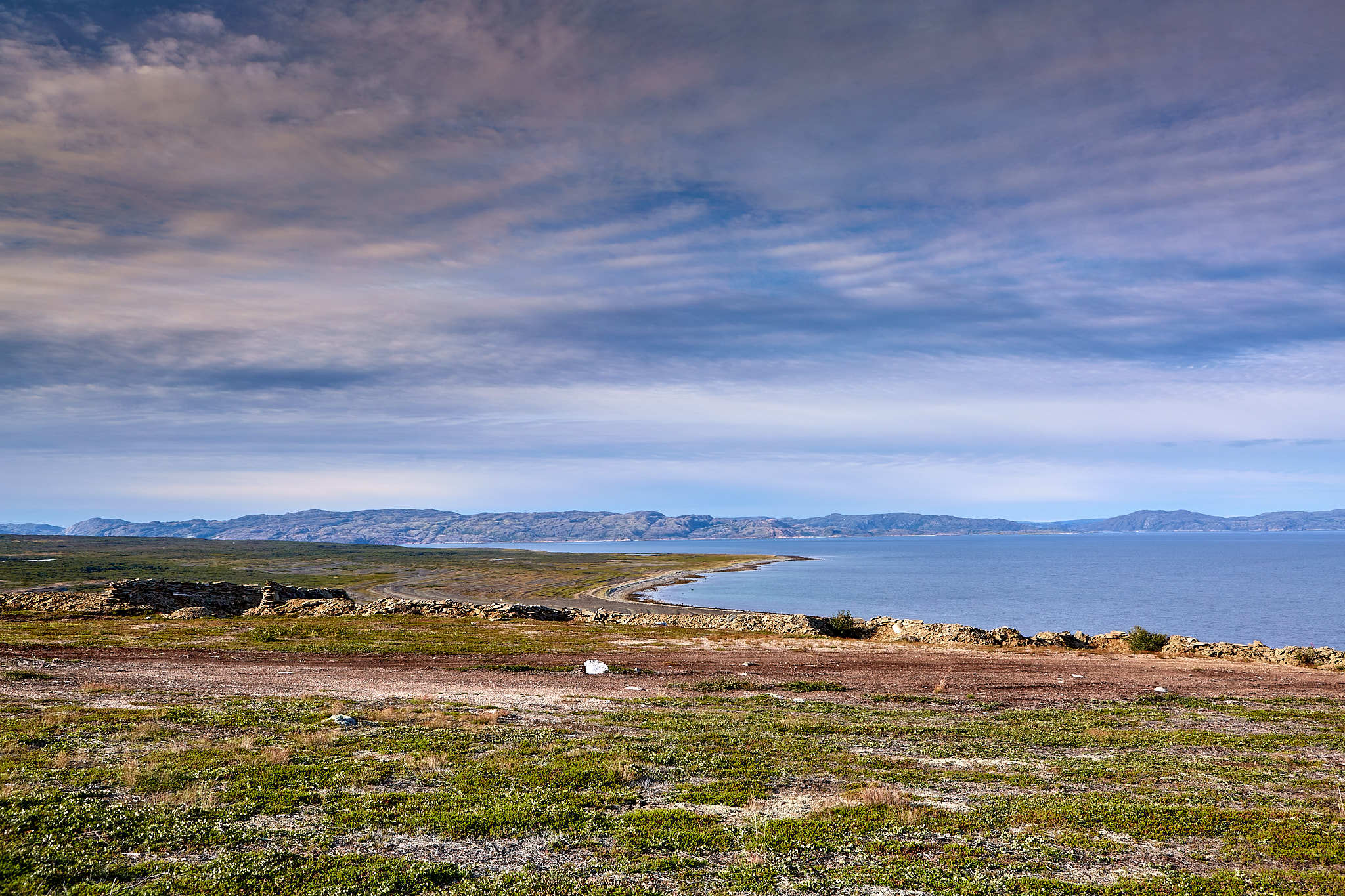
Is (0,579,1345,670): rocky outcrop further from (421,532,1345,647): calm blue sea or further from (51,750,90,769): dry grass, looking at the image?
(51,750,90,769): dry grass

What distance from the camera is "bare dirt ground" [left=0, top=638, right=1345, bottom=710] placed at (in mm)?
33062

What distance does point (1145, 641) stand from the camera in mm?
60375

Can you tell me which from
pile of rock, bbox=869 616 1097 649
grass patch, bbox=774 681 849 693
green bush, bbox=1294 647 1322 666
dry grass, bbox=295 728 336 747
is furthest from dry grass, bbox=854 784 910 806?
pile of rock, bbox=869 616 1097 649

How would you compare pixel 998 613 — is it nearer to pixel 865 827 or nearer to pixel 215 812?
pixel 865 827

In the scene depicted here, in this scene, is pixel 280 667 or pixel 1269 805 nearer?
pixel 1269 805

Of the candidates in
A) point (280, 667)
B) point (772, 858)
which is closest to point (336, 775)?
point (772, 858)

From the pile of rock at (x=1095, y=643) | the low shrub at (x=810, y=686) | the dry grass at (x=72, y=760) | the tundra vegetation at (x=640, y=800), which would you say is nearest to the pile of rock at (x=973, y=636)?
the pile of rock at (x=1095, y=643)

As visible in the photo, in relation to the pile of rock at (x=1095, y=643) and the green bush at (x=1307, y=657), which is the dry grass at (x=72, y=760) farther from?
the green bush at (x=1307, y=657)

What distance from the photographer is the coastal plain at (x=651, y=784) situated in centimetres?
1301

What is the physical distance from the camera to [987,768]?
2112 cm

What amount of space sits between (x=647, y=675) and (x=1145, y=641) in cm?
4679

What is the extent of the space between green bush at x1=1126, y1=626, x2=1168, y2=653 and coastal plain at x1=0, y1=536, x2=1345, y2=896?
67.6 ft

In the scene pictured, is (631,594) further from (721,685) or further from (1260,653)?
(721,685)

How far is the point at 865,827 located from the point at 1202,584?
194 metres
